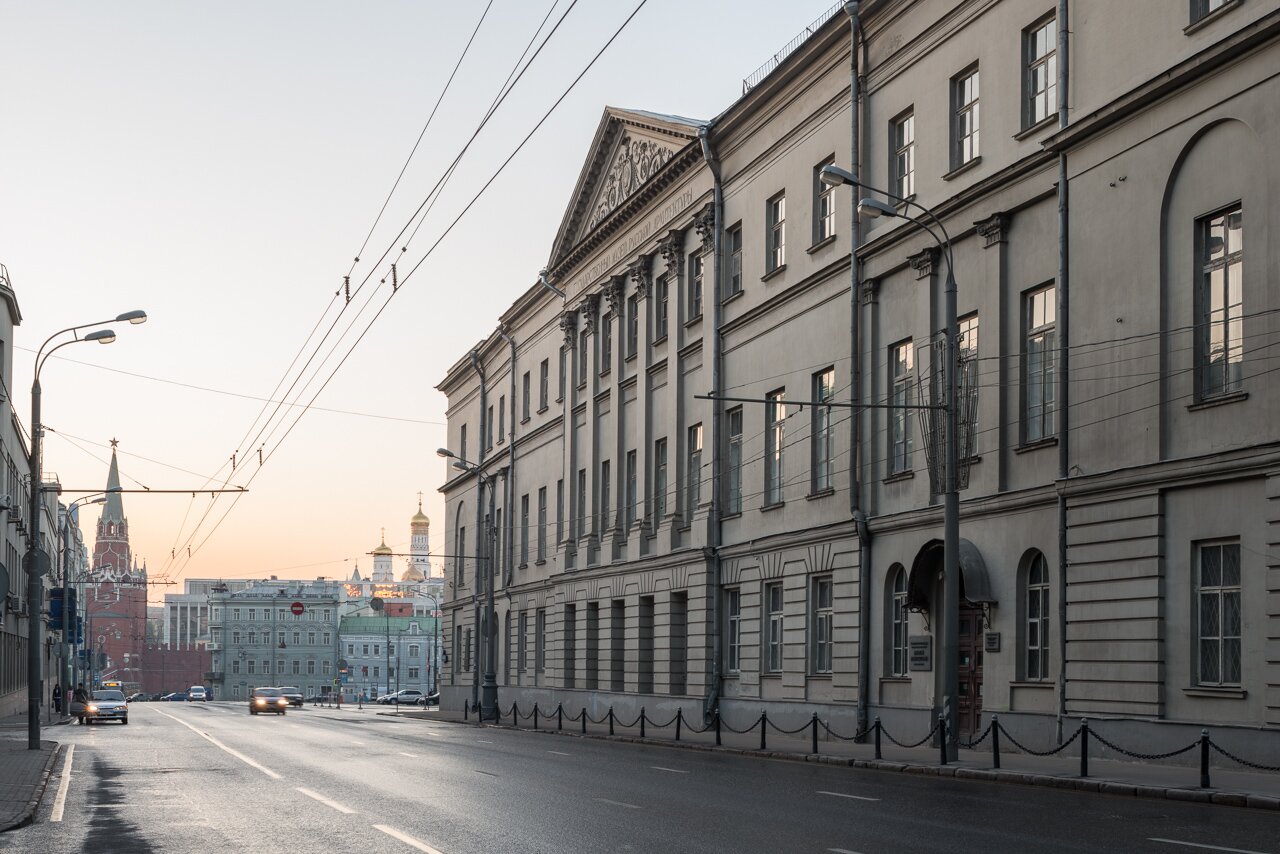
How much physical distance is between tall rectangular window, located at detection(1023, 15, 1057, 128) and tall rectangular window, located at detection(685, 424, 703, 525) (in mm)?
17177

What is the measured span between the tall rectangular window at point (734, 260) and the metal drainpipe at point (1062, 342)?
15257 millimetres

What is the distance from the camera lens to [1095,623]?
25.5 metres

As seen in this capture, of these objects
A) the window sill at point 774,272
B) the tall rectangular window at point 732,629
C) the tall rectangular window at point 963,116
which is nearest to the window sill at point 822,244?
the window sill at point 774,272

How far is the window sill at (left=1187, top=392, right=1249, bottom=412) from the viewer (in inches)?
894

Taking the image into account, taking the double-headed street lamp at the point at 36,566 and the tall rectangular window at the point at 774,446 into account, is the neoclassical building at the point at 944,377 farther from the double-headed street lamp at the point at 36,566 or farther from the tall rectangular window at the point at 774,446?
the double-headed street lamp at the point at 36,566

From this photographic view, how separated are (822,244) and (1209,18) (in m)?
13.5

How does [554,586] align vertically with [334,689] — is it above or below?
above

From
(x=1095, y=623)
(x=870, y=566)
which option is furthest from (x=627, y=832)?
(x=870, y=566)

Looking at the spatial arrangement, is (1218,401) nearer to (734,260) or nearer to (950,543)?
(950,543)

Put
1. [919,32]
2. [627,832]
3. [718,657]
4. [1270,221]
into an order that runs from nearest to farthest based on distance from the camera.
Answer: [627,832] < [1270,221] < [919,32] < [718,657]

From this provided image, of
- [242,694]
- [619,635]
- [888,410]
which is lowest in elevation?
[242,694]

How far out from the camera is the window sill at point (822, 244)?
3553 cm

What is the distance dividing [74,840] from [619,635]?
35642 millimetres

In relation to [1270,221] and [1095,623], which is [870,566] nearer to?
[1095,623]
